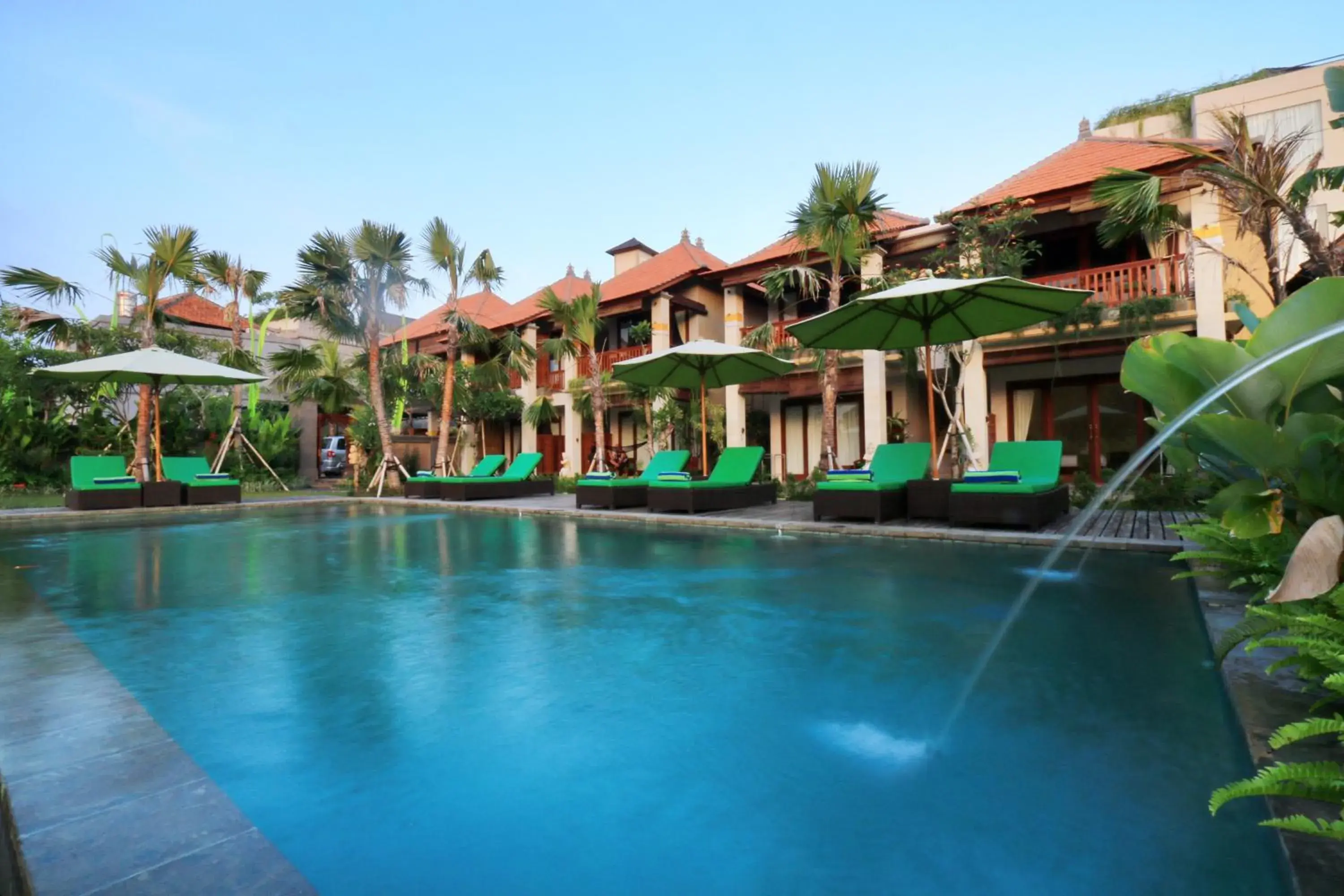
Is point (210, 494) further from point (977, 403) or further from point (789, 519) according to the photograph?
point (977, 403)

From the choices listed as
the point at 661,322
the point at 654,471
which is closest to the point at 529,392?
the point at 661,322

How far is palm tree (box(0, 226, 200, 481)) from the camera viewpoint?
50.3 feet

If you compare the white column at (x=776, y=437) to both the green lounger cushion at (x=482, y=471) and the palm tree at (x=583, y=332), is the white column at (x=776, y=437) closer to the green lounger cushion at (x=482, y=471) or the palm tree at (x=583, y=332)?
the palm tree at (x=583, y=332)

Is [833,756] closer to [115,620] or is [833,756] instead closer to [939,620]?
[939,620]

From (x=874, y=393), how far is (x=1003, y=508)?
8.25 m

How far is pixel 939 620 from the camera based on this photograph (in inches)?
162

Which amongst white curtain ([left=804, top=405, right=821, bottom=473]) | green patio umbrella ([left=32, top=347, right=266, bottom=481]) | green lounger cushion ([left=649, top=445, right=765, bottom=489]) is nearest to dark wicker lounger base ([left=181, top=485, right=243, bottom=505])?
green patio umbrella ([left=32, top=347, right=266, bottom=481])

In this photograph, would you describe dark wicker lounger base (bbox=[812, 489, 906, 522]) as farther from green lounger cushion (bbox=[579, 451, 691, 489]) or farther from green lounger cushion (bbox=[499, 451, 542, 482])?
green lounger cushion (bbox=[499, 451, 542, 482])

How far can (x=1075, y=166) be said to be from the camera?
1484 cm

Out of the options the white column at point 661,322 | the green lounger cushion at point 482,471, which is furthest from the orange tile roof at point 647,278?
the green lounger cushion at point 482,471

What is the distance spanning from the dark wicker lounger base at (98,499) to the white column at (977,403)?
16.8 m

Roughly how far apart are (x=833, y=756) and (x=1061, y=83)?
1366 centimetres

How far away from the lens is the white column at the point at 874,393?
51.5 feet

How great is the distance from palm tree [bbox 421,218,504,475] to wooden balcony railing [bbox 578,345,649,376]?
3355mm
